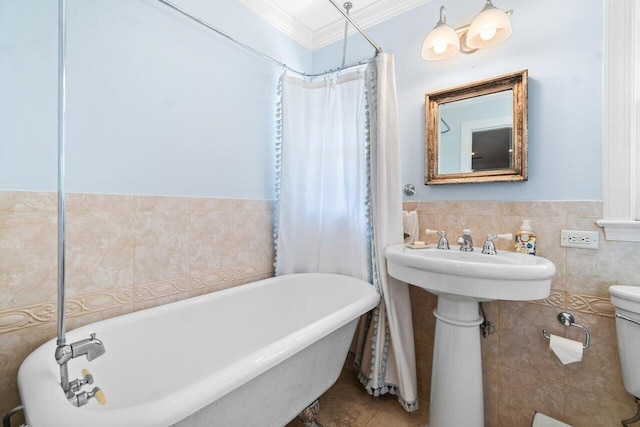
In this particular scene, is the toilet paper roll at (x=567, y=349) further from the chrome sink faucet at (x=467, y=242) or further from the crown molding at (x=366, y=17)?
the crown molding at (x=366, y=17)

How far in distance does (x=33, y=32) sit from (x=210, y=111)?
72 centimetres

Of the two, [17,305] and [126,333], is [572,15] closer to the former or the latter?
[126,333]

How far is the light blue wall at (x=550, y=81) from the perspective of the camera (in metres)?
1.22

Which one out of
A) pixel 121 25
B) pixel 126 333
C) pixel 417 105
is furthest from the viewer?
pixel 417 105

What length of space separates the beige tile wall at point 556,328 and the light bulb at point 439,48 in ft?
2.78

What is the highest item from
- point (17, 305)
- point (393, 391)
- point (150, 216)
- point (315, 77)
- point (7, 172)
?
point (315, 77)

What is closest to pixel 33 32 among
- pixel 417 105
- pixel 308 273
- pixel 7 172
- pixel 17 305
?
pixel 7 172

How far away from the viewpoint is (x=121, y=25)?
125cm

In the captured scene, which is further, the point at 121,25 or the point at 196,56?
the point at 196,56

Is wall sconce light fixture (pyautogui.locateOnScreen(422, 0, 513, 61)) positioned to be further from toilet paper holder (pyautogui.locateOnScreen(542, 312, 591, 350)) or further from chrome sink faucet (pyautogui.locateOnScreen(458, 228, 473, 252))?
toilet paper holder (pyautogui.locateOnScreen(542, 312, 591, 350))

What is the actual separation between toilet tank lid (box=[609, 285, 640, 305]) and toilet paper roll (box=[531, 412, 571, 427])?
663mm

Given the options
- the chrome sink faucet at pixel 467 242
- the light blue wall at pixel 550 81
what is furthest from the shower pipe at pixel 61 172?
the light blue wall at pixel 550 81

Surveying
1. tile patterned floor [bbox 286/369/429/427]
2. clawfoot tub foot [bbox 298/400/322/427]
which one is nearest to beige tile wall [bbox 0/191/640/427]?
tile patterned floor [bbox 286/369/429/427]

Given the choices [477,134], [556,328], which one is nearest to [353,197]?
[477,134]
